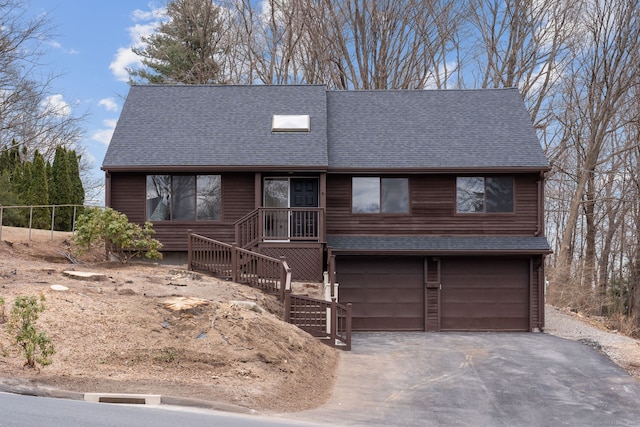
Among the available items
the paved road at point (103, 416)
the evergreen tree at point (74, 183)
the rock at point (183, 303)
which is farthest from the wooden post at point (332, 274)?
the evergreen tree at point (74, 183)

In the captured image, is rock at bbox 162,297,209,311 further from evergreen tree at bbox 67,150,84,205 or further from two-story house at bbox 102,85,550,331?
evergreen tree at bbox 67,150,84,205

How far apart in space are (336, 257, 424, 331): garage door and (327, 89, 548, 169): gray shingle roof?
2.98 metres

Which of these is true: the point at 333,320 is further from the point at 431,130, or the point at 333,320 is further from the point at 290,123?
the point at 431,130

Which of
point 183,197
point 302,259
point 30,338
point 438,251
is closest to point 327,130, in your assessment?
point 302,259

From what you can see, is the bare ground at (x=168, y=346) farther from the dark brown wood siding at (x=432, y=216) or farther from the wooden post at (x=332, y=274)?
the dark brown wood siding at (x=432, y=216)

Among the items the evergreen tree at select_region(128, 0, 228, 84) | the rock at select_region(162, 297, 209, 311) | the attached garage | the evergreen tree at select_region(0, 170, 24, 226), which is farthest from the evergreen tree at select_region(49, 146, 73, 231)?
the rock at select_region(162, 297, 209, 311)

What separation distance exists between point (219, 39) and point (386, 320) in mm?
22677

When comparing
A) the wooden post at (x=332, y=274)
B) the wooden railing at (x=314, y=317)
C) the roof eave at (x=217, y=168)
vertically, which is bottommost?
the wooden railing at (x=314, y=317)

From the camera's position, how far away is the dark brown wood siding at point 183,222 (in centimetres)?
1938

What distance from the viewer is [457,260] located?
62.6 feet

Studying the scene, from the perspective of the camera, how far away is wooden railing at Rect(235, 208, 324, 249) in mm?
18109

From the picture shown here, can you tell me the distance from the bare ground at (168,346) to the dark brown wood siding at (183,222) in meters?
4.42

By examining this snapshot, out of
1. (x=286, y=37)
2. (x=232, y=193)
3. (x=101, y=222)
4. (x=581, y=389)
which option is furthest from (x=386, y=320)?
(x=286, y=37)

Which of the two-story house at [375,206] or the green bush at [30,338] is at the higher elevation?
the two-story house at [375,206]
